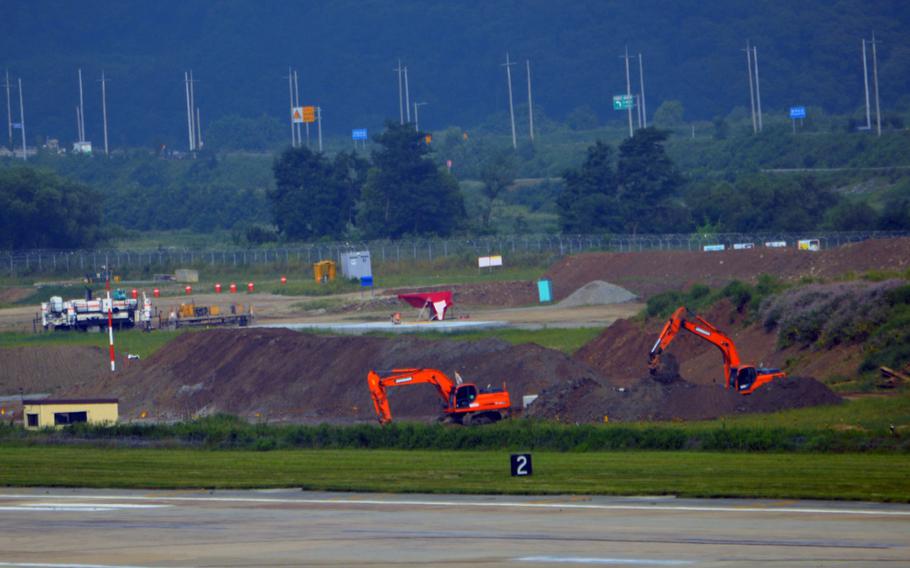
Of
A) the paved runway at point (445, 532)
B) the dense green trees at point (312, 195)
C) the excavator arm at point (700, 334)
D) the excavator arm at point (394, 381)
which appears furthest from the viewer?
the dense green trees at point (312, 195)

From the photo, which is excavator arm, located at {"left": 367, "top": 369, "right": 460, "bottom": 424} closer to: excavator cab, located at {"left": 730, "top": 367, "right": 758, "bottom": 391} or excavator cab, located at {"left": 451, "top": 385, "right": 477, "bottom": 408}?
excavator cab, located at {"left": 451, "top": 385, "right": 477, "bottom": 408}

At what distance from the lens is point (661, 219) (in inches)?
4833

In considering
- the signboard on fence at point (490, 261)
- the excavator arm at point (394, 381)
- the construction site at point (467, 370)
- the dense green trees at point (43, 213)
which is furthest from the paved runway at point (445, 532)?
the dense green trees at point (43, 213)

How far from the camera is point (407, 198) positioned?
128125 mm

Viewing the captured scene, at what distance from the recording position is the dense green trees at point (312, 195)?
133500mm

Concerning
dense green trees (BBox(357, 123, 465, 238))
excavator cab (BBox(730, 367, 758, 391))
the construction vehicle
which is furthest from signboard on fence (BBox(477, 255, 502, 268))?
excavator cab (BBox(730, 367, 758, 391))

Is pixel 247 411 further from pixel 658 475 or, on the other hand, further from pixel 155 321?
pixel 155 321

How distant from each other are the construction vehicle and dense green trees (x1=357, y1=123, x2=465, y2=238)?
56.9 meters

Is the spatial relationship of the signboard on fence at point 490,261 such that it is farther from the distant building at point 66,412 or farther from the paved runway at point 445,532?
the paved runway at point 445,532

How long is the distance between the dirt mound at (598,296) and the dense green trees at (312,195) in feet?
186

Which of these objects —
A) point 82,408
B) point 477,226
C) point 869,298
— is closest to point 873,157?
point 477,226

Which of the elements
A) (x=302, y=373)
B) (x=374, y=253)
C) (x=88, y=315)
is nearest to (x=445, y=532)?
(x=302, y=373)

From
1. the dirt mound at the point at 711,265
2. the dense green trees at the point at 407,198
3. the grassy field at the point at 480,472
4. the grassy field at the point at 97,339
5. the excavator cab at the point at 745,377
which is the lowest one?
the grassy field at the point at 480,472

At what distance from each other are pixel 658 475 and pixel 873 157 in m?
125
